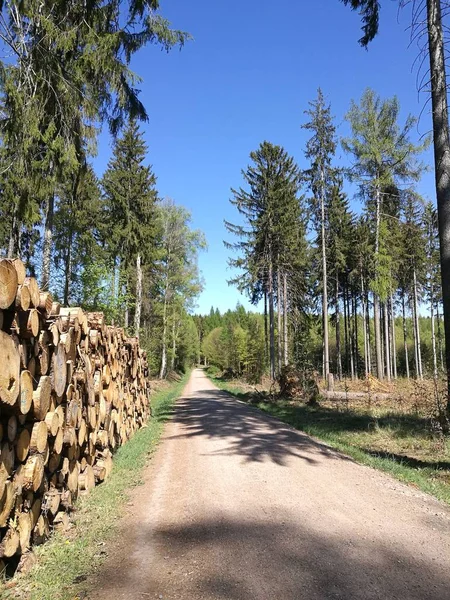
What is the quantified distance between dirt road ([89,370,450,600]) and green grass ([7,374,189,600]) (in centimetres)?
18

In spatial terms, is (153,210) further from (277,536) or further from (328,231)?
(277,536)

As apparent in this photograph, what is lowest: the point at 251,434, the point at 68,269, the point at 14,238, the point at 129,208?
the point at 251,434

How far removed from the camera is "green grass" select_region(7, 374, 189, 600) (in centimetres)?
306

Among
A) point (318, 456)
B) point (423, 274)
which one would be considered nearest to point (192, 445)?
point (318, 456)

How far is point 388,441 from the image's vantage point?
877cm

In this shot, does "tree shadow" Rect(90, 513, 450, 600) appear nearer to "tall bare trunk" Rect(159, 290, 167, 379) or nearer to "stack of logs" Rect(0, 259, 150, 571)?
"stack of logs" Rect(0, 259, 150, 571)

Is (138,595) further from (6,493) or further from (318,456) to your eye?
(318,456)

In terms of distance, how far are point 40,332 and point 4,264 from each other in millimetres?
1136

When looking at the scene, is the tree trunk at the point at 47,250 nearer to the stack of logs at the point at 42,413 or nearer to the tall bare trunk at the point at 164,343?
the stack of logs at the point at 42,413

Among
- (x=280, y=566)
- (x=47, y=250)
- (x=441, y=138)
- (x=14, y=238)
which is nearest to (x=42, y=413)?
(x=280, y=566)

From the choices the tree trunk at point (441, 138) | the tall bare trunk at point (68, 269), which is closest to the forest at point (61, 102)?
the tall bare trunk at point (68, 269)

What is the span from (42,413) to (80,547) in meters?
1.29

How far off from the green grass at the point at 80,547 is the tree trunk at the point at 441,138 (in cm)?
669

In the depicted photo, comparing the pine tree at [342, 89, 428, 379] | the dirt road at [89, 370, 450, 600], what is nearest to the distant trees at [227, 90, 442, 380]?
the pine tree at [342, 89, 428, 379]
